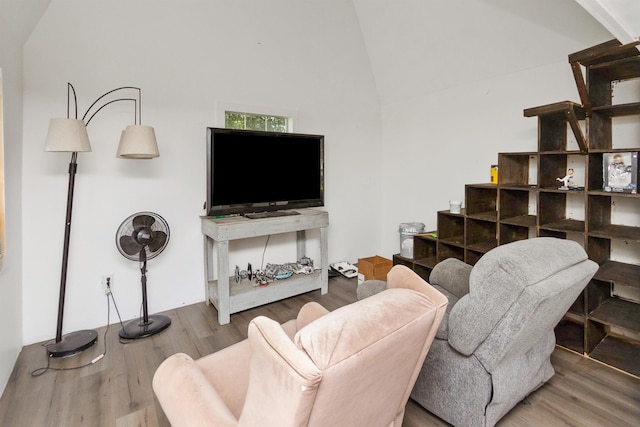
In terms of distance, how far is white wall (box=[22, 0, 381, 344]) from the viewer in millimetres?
2535

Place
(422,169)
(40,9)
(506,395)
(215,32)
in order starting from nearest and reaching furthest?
(506,395) < (40,9) < (215,32) < (422,169)

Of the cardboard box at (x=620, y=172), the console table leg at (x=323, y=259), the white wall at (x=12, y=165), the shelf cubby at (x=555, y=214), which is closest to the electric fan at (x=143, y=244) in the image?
the white wall at (x=12, y=165)

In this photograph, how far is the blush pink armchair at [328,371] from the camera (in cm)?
79

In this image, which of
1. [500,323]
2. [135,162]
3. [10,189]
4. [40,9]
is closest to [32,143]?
[10,189]

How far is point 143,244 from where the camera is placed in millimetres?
2627

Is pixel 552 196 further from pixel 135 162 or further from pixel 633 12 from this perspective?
pixel 135 162

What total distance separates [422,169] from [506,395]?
2.83 metres

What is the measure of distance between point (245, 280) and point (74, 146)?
181cm

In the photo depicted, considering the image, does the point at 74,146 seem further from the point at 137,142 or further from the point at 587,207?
the point at 587,207

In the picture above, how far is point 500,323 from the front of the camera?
4.72ft

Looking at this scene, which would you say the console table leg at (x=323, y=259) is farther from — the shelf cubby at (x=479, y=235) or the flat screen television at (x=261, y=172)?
the shelf cubby at (x=479, y=235)

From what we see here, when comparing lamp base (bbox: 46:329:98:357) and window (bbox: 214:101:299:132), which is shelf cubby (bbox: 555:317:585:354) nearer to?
window (bbox: 214:101:299:132)

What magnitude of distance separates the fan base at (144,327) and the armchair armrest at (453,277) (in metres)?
2.19

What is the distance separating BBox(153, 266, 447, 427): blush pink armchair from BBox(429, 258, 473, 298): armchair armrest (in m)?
1.09
